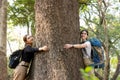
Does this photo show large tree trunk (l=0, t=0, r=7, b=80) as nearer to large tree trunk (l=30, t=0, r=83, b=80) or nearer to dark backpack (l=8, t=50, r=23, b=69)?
dark backpack (l=8, t=50, r=23, b=69)

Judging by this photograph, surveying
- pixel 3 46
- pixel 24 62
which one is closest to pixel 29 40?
pixel 24 62

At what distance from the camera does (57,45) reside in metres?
4.65

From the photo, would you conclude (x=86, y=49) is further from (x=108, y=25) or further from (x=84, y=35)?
(x=108, y=25)

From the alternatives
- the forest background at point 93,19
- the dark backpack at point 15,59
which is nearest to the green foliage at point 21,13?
the forest background at point 93,19

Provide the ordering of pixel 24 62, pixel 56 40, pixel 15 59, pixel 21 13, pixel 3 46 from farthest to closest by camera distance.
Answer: pixel 21 13 < pixel 3 46 < pixel 15 59 < pixel 24 62 < pixel 56 40

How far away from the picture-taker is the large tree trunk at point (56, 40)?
4.65 meters

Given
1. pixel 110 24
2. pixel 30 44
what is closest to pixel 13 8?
pixel 110 24

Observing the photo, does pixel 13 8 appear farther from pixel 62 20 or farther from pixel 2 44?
pixel 62 20

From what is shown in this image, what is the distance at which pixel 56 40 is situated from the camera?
15.3 feet

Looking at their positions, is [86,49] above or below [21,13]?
above

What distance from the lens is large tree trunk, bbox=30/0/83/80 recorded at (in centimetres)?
465

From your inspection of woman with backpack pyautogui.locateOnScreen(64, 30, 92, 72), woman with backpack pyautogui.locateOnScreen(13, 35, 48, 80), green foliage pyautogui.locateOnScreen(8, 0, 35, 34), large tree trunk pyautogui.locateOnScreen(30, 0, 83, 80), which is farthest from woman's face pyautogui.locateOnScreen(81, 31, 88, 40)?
green foliage pyautogui.locateOnScreen(8, 0, 35, 34)

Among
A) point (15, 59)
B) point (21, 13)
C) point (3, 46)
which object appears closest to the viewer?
point (15, 59)

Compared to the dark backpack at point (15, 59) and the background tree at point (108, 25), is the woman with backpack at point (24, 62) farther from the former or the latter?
the background tree at point (108, 25)
